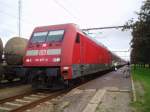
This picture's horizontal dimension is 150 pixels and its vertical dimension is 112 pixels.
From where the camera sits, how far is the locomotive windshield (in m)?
→ 13.1

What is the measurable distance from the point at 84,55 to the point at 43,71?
3.17m

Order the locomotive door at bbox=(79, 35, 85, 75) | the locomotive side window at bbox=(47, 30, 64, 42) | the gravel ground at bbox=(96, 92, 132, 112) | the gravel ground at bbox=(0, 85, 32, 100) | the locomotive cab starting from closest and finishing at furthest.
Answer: the gravel ground at bbox=(96, 92, 132, 112), the gravel ground at bbox=(0, 85, 32, 100), the locomotive cab, the locomotive side window at bbox=(47, 30, 64, 42), the locomotive door at bbox=(79, 35, 85, 75)

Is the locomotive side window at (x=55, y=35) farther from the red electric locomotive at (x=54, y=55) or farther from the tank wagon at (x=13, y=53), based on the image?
the tank wagon at (x=13, y=53)

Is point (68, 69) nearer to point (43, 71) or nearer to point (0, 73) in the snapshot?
point (43, 71)

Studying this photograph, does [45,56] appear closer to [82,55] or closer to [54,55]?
[54,55]

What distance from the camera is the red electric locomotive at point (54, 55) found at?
1224 centimetres

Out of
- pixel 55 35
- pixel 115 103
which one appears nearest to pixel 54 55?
pixel 55 35

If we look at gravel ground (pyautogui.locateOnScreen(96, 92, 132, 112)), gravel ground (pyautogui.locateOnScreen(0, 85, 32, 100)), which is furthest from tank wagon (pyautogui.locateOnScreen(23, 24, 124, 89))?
gravel ground (pyautogui.locateOnScreen(96, 92, 132, 112))

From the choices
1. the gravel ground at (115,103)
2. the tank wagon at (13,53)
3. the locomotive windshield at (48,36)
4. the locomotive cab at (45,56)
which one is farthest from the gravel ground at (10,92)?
the gravel ground at (115,103)

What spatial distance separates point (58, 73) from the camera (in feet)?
39.8

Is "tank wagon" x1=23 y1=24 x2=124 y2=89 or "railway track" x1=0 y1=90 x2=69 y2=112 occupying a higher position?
"tank wagon" x1=23 y1=24 x2=124 y2=89

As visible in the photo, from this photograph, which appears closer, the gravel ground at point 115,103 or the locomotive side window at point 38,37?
the gravel ground at point 115,103

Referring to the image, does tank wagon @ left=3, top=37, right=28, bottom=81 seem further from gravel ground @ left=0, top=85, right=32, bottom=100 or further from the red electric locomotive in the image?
the red electric locomotive

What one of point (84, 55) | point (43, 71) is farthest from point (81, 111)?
point (84, 55)
